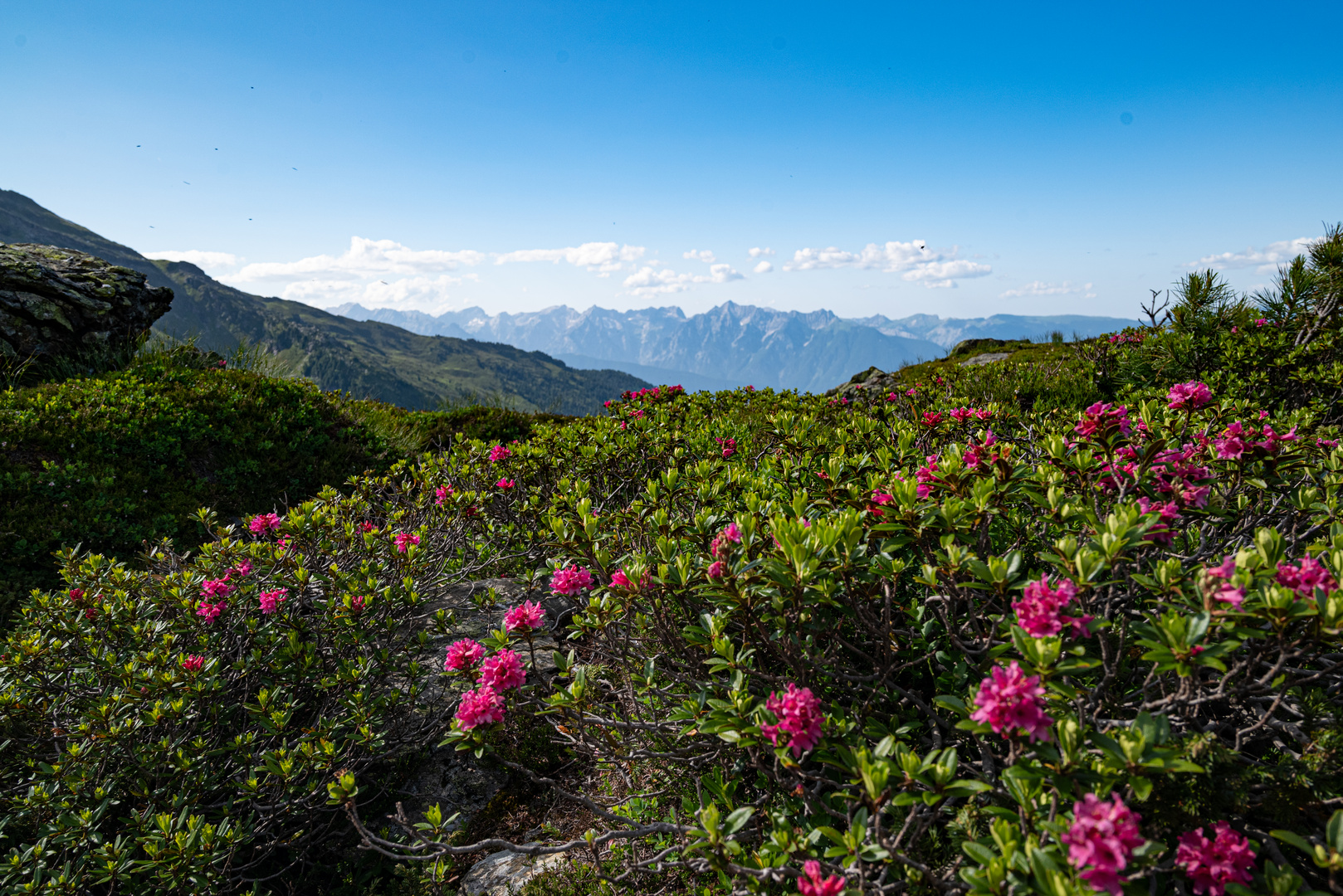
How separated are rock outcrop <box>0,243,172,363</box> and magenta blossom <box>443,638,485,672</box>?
41.2 ft

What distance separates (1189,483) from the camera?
2.54 metres

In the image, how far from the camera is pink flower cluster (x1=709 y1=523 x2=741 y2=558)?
2.44m

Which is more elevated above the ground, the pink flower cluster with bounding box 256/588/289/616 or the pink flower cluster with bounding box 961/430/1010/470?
the pink flower cluster with bounding box 961/430/1010/470

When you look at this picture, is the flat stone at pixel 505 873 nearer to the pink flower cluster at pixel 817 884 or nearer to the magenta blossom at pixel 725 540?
the pink flower cluster at pixel 817 884

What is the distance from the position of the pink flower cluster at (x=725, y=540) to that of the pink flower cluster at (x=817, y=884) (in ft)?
3.64

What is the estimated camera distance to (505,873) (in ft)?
10.9

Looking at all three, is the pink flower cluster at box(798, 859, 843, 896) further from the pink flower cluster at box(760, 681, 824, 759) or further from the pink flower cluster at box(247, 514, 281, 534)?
the pink flower cluster at box(247, 514, 281, 534)

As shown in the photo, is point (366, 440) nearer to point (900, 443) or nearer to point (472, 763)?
point (472, 763)

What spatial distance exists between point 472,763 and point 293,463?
6979 millimetres

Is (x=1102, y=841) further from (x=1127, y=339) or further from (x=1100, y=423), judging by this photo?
(x=1127, y=339)

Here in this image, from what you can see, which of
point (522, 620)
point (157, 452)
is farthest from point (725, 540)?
point (157, 452)

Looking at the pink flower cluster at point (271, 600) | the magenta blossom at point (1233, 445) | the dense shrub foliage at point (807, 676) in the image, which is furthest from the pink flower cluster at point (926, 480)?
the pink flower cluster at point (271, 600)

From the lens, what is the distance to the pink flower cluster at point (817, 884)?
173cm

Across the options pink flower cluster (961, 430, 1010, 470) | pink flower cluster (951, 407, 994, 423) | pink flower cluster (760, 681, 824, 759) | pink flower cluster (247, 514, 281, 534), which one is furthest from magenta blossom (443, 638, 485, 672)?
Result: pink flower cluster (951, 407, 994, 423)
